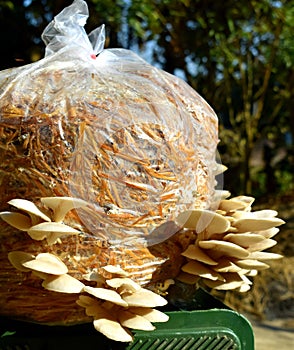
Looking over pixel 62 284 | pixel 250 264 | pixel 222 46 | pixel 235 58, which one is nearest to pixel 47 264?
pixel 62 284

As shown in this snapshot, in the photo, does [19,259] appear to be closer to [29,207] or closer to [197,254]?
[29,207]

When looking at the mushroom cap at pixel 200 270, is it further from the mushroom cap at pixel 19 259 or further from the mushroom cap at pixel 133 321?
the mushroom cap at pixel 19 259

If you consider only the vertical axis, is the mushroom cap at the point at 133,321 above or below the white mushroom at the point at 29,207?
below

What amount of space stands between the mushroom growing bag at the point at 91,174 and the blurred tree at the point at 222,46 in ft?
10.0

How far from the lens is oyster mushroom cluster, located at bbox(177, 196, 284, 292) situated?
1.16 meters

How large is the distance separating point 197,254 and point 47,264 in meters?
0.28

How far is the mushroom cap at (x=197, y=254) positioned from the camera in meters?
1.16

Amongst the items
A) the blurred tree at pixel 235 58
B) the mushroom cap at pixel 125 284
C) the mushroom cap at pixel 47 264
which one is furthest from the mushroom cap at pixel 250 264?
the blurred tree at pixel 235 58

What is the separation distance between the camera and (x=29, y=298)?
113 centimetres

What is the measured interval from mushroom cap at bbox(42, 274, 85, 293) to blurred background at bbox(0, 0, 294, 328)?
3153 mm

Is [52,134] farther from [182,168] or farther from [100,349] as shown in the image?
[100,349]

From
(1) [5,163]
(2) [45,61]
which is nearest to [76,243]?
(1) [5,163]

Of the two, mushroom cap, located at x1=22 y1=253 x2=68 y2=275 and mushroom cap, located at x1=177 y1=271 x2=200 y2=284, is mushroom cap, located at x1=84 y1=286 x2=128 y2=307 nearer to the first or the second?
mushroom cap, located at x1=22 y1=253 x2=68 y2=275

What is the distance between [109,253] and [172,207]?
0.15 metres
